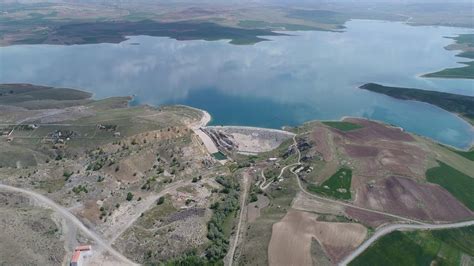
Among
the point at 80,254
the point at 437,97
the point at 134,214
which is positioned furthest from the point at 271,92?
the point at 80,254

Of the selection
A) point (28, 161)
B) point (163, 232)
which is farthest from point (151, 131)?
point (163, 232)

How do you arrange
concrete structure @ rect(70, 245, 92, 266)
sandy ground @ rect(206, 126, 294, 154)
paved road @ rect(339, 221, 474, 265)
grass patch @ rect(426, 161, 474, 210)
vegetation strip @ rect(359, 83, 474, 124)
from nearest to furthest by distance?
1. concrete structure @ rect(70, 245, 92, 266)
2. paved road @ rect(339, 221, 474, 265)
3. grass patch @ rect(426, 161, 474, 210)
4. sandy ground @ rect(206, 126, 294, 154)
5. vegetation strip @ rect(359, 83, 474, 124)

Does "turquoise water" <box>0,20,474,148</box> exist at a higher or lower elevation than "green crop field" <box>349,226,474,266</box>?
lower

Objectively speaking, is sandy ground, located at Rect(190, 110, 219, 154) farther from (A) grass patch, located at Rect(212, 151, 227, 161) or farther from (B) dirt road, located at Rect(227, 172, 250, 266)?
(B) dirt road, located at Rect(227, 172, 250, 266)

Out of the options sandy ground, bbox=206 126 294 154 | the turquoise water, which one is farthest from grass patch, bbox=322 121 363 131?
sandy ground, bbox=206 126 294 154

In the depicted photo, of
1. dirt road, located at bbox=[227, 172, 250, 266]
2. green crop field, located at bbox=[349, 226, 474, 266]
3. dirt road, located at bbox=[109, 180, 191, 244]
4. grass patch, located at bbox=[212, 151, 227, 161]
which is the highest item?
green crop field, located at bbox=[349, 226, 474, 266]

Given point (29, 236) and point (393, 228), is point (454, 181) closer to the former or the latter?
point (393, 228)

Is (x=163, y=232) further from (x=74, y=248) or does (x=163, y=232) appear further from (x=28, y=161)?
(x=28, y=161)
